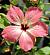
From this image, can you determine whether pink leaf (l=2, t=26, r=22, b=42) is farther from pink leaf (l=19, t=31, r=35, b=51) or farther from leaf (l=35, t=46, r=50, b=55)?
leaf (l=35, t=46, r=50, b=55)

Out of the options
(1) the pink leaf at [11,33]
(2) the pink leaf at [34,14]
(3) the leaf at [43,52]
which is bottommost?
(3) the leaf at [43,52]

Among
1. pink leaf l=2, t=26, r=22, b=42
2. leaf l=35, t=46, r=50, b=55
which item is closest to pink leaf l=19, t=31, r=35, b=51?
pink leaf l=2, t=26, r=22, b=42

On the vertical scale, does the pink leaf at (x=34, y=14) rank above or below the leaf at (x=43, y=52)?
above

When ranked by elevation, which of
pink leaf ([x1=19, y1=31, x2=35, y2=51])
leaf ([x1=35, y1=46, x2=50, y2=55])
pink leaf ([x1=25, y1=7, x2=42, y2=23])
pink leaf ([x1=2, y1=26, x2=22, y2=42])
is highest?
pink leaf ([x1=25, y1=7, x2=42, y2=23])

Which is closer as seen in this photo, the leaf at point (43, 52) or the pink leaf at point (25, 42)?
the pink leaf at point (25, 42)

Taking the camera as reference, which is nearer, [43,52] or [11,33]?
[11,33]

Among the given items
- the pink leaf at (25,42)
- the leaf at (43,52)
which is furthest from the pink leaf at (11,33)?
the leaf at (43,52)

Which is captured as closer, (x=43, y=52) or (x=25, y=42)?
(x=25, y=42)

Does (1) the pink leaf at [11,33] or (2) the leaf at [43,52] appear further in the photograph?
(2) the leaf at [43,52]

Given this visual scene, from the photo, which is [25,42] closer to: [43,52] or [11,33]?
[11,33]

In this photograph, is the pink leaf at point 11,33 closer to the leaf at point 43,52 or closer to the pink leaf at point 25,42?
the pink leaf at point 25,42

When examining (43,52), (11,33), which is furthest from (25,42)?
(43,52)

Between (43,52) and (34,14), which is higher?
(34,14)

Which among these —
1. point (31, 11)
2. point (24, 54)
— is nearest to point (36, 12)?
point (31, 11)
